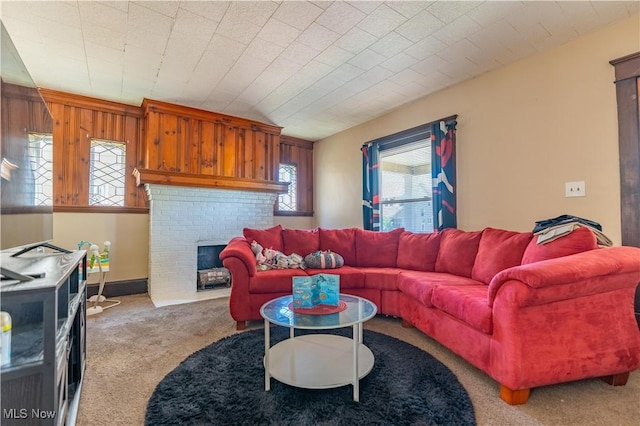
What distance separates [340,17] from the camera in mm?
2068

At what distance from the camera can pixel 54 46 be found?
2.41 metres

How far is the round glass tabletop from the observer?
5.25ft

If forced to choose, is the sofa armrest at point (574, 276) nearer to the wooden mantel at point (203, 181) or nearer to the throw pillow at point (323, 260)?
the throw pillow at point (323, 260)

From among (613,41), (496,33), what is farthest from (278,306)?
(613,41)

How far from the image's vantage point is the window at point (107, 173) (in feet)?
11.4

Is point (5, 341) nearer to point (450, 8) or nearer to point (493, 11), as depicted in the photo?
point (450, 8)

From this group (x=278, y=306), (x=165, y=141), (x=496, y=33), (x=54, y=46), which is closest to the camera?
(x=278, y=306)

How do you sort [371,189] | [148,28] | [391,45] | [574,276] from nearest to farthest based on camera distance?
1. [574,276]
2. [148,28]
3. [391,45]
4. [371,189]

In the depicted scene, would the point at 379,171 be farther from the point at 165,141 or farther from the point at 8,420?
the point at 8,420

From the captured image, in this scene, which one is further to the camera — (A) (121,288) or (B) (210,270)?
(B) (210,270)

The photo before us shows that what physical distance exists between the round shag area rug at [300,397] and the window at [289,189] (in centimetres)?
322

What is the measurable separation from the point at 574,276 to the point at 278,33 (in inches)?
97.9

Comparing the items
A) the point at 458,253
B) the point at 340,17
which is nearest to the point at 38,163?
the point at 340,17

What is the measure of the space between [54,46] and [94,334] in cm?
243
